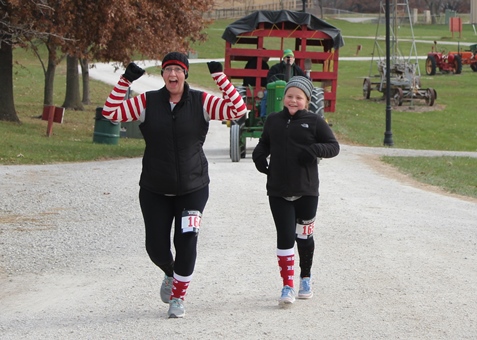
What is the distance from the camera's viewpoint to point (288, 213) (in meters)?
7.00

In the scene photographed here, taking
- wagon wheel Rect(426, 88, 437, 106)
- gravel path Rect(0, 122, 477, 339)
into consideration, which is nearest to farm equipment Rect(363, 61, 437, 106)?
wagon wheel Rect(426, 88, 437, 106)

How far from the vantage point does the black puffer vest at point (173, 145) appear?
6512 mm

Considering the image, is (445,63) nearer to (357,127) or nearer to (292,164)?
(357,127)

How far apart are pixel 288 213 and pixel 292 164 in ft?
1.20

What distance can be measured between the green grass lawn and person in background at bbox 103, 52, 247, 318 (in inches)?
348

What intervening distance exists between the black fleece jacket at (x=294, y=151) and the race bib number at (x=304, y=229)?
252mm

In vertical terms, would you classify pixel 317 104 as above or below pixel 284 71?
below

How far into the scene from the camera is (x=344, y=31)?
8744 centimetres

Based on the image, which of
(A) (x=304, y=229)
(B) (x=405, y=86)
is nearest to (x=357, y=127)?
(B) (x=405, y=86)

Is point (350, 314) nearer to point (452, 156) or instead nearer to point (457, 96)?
point (452, 156)

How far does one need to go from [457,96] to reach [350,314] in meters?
38.2

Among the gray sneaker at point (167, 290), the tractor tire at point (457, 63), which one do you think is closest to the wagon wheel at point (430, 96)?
the tractor tire at point (457, 63)

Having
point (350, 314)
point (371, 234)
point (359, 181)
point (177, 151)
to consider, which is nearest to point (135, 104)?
point (177, 151)

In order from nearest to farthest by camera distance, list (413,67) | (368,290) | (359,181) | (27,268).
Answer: (368,290)
(27,268)
(359,181)
(413,67)
